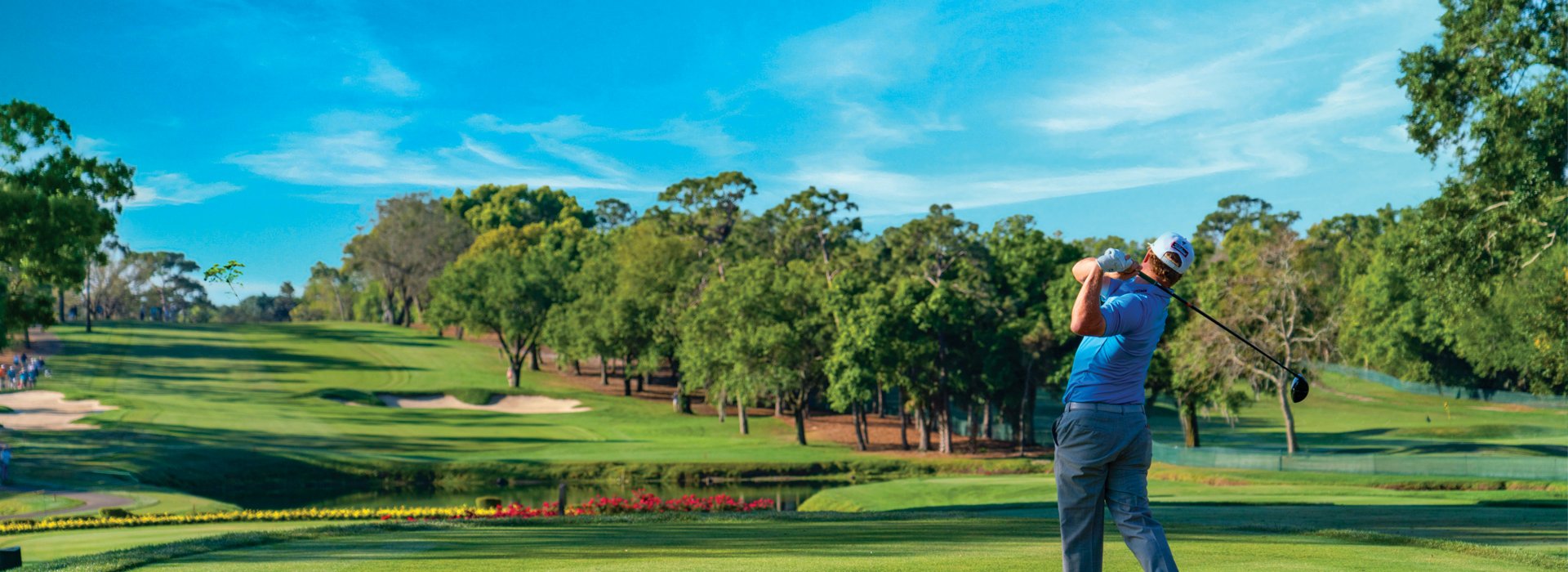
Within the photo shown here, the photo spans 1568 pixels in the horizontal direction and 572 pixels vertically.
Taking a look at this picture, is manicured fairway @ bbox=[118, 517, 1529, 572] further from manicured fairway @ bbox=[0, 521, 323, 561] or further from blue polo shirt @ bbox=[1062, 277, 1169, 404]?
manicured fairway @ bbox=[0, 521, 323, 561]

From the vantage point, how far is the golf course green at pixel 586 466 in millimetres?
12446

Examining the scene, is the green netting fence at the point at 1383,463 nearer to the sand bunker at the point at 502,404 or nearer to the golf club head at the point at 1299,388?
the golf club head at the point at 1299,388

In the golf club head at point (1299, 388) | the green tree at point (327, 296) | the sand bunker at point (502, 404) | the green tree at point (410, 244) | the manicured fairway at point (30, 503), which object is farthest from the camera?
the green tree at point (327, 296)

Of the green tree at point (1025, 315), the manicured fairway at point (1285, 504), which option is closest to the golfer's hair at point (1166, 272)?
the manicured fairway at point (1285, 504)

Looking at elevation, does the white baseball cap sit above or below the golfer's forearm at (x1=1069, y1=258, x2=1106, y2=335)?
above

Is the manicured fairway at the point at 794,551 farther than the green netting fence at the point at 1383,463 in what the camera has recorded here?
No

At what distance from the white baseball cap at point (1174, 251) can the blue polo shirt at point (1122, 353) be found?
0.18 meters

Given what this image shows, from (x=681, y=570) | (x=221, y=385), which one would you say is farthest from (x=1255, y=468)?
(x=221, y=385)

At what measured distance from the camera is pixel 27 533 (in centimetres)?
2252

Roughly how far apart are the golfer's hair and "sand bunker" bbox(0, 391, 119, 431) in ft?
192

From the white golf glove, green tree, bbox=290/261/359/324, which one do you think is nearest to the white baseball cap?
the white golf glove

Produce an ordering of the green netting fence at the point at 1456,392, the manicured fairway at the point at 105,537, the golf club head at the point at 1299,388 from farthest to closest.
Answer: the green netting fence at the point at 1456,392 → the manicured fairway at the point at 105,537 → the golf club head at the point at 1299,388

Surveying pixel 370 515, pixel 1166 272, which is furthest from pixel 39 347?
pixel 1166 272

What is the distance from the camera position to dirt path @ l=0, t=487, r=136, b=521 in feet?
96.5
